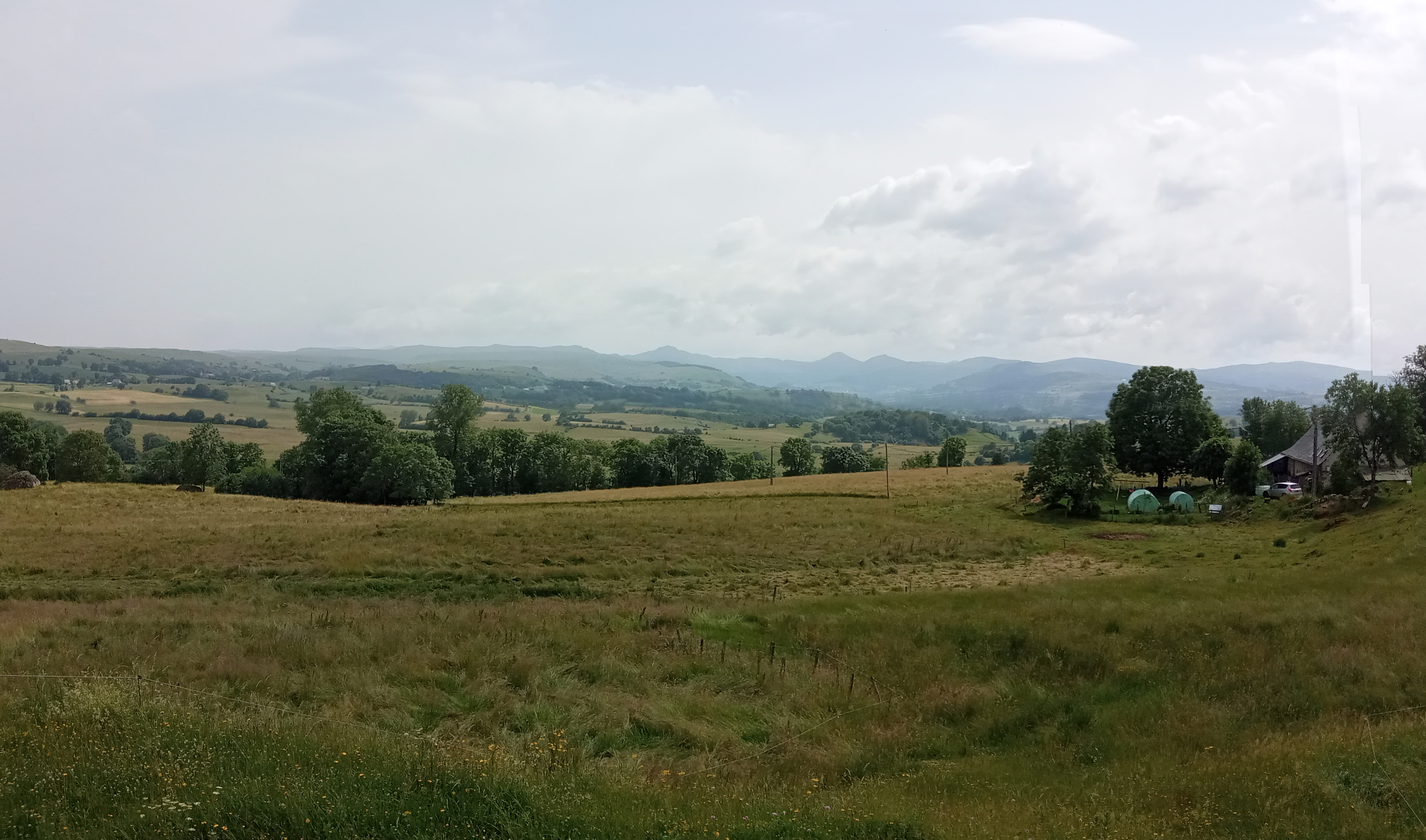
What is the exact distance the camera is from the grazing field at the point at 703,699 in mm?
7203

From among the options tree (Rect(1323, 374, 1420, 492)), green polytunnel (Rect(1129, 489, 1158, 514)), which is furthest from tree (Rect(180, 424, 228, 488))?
tree (Rect(1323, 374, 1420, 492))

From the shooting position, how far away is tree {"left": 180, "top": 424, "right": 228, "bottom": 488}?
3595 inches

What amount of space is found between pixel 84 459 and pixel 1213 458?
110 m

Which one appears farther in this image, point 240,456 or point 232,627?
point 240,456

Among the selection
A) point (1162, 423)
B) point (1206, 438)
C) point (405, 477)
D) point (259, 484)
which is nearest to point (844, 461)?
point (1162, 423)

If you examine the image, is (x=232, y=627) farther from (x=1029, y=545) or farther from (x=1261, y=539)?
(x=1261, y=539)

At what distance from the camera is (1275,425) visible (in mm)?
73062

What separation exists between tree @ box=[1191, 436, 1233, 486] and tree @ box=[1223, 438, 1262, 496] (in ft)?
17.6

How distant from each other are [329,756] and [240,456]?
106m

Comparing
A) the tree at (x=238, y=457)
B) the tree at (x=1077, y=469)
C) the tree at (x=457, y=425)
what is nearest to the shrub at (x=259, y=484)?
the tree at (x=238, y=457)

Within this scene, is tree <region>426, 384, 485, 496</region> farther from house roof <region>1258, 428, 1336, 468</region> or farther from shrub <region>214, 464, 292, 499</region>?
house roof <region>1258, 428, 1336, 468</region>

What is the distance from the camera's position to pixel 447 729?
1108 cm

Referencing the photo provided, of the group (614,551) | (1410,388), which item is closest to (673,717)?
(614,551)

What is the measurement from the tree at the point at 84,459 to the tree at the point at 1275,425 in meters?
119
